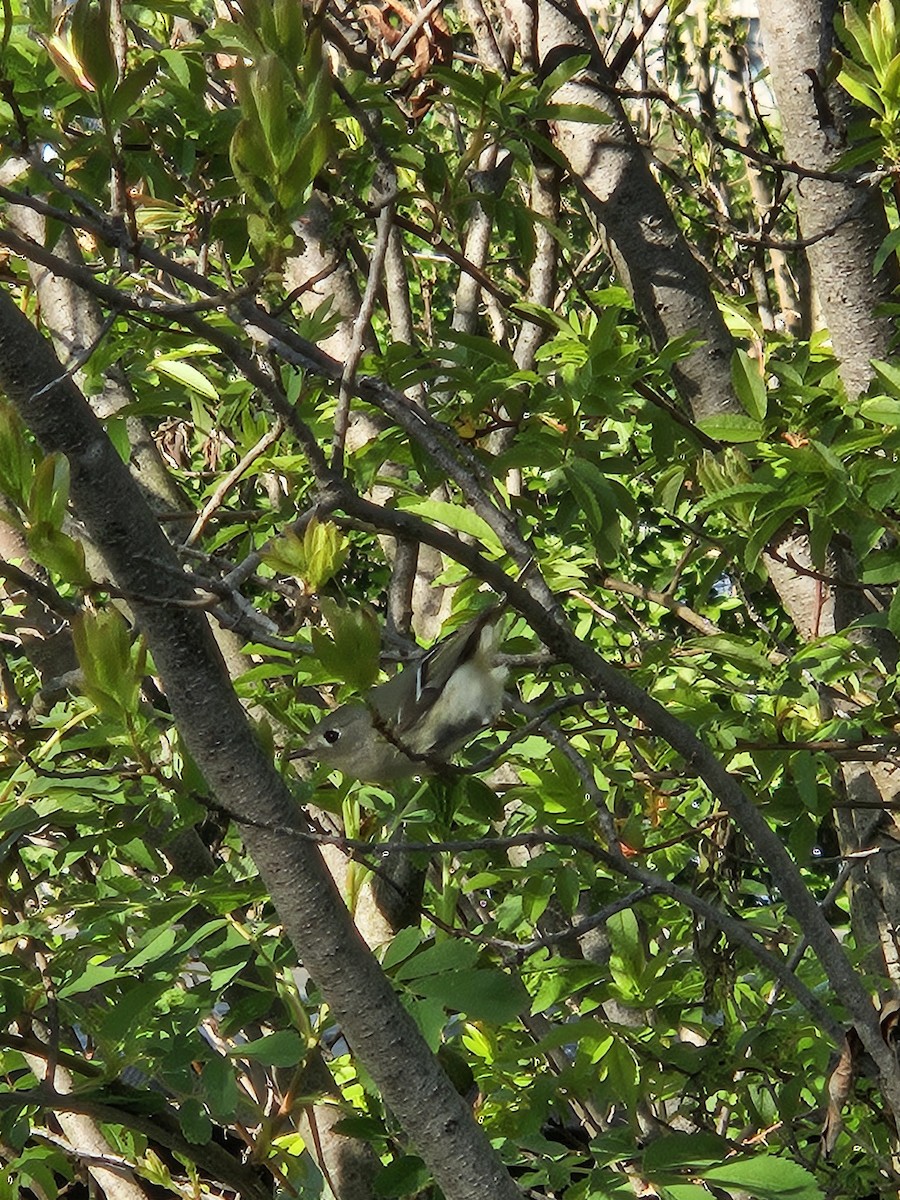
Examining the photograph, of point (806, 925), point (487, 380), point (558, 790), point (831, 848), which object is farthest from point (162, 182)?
point (831, 848)

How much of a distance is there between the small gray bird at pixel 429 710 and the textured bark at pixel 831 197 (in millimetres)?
840

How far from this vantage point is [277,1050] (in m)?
1.37

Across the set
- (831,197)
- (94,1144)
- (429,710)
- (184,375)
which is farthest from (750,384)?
(94,1144)

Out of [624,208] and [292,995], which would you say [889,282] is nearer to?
[624,208]

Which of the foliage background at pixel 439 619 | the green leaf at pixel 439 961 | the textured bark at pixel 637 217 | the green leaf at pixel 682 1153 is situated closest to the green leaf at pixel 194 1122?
the foliage background at pixel 439 619

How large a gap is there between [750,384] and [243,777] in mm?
918

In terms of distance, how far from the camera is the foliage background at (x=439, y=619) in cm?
107

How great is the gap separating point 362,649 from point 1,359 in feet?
1.17

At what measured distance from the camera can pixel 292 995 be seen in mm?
1593

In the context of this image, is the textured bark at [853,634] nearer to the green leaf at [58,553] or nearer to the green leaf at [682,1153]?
the green leaf at [682,1153]

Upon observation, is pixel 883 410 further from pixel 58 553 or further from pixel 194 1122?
pixel 194 1122

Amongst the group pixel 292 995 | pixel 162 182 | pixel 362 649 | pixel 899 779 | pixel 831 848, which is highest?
pixel 162 182

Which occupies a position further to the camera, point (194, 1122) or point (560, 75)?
point (560, 75)

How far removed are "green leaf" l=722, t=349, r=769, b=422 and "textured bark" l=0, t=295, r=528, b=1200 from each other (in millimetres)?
875
